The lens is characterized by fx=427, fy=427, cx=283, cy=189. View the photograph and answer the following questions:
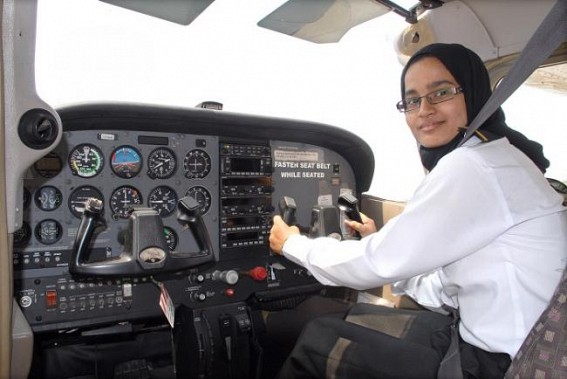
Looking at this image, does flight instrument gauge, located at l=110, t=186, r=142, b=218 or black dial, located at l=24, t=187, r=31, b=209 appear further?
flight instrument gauge, located at l=110, t=186, r=142, b=218

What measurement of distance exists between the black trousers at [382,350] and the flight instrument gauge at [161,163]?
0.94 meters

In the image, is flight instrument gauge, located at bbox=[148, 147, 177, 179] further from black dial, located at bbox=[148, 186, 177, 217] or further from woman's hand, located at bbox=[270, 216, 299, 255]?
woman's hand, located at bbox=[270, 216, 299, 255]

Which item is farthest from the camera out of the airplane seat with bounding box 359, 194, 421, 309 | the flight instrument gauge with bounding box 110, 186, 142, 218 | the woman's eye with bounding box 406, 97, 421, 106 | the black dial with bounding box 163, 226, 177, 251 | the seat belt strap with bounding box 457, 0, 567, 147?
the airplane seat with bounding box 359, 194, 421, 309

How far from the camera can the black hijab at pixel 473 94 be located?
4.66 feet

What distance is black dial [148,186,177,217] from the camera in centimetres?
190

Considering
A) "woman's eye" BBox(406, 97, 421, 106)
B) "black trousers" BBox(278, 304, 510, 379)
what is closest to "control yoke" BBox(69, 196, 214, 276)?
"black trousers" BBox(278, 304, 510, 379)

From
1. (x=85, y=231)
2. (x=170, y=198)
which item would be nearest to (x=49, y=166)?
(x=85, y=231)

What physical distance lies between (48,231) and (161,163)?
0.53 metres

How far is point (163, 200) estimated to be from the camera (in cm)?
193

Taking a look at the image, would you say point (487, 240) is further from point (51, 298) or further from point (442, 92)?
point (51, 298)

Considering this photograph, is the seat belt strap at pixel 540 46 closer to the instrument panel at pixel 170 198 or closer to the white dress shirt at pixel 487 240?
the white dress shirt at pixel 487 240

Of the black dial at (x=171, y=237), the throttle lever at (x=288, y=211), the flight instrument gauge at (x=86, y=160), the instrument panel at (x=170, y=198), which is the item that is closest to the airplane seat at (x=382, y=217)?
the instrument panel at (x=170, y=198)

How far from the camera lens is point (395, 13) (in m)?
1.99

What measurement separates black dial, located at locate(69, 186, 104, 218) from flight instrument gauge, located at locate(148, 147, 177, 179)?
0.24 metres
